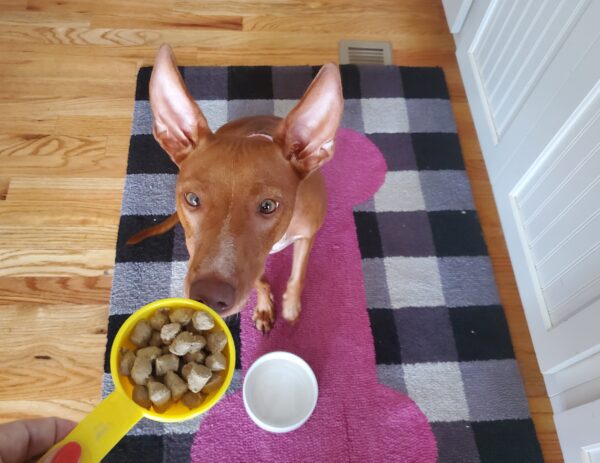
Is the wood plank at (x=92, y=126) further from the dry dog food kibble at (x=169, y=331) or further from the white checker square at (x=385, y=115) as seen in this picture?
the dry dog food kibble at (x=169, y=331)

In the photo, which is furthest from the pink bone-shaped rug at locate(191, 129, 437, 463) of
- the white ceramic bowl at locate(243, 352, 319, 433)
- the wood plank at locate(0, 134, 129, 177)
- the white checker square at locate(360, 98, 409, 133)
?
the wood plank at locate(0, 134, 129, 177)

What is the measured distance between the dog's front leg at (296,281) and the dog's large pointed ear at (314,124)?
438 mm

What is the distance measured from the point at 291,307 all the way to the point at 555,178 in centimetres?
138

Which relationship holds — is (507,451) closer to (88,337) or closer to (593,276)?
(593,276)

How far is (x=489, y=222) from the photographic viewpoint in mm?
2855

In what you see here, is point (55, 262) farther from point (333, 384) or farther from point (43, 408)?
point (333, 384)

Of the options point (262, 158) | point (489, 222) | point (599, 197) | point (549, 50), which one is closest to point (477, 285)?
point (489, 222)

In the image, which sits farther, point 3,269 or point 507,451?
point 3,269

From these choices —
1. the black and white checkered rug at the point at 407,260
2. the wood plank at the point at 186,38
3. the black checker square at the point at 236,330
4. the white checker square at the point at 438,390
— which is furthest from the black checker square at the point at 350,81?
the white checker square at the point at 438,390

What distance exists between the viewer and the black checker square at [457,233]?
8.96ft

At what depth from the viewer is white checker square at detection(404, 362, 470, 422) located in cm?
236

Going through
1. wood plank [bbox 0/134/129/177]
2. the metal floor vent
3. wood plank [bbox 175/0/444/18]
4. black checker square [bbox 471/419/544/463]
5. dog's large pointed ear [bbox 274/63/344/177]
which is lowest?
black checker square [bbox 471/419/544/463]

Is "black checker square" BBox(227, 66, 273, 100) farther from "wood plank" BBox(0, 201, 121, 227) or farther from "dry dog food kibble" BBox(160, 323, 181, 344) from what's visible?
"dry dog food kibble" BBox(160, 323, 181, 344)

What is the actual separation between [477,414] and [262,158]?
1644 millimetres
